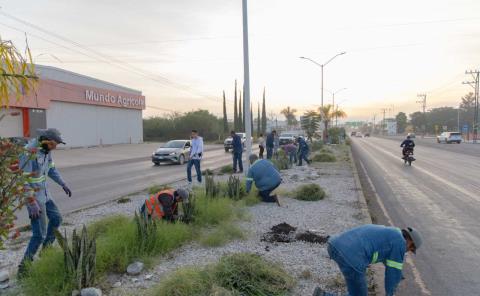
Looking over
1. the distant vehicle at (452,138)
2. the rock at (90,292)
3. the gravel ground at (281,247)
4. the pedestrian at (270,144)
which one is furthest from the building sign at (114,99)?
the distant vehicle at (452,138)

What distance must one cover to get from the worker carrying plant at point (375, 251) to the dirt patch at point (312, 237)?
2523mm

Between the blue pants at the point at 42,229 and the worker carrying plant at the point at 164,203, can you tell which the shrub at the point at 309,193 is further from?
the blue pants at the point at 42,229

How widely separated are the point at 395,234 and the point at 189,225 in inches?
149

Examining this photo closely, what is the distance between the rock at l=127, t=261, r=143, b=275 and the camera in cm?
480

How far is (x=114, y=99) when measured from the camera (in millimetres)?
44688

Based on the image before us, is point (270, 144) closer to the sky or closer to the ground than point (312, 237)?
closer to the sky

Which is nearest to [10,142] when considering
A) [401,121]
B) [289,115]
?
[289,115]

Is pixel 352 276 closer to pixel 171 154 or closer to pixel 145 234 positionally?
pixel 145 234

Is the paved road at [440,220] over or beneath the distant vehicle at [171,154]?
beneath

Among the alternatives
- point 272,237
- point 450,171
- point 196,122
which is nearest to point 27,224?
point 272,237

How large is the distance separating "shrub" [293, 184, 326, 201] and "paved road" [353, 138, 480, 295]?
161cm

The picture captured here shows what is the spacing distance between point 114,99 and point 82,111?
620 centimetres

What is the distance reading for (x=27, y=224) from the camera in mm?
7469

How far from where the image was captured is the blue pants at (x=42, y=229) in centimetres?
486
